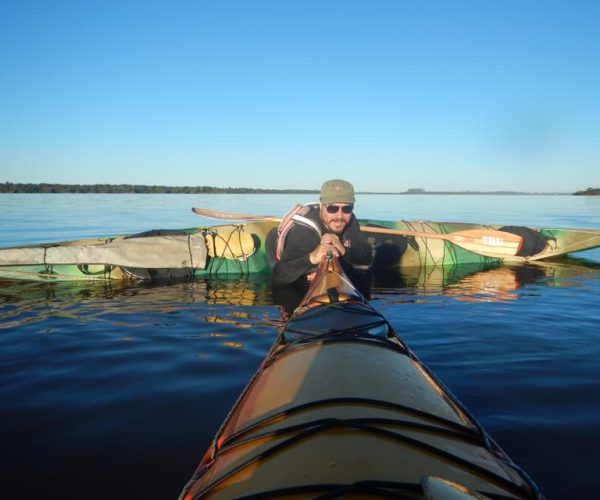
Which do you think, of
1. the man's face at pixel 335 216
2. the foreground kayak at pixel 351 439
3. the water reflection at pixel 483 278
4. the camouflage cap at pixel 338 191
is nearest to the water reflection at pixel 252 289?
the water reflection at pixel 483 278

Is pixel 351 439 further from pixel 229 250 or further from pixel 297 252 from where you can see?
pixel 229 250

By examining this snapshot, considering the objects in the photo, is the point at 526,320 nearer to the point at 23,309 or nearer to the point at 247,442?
the point at 247,442

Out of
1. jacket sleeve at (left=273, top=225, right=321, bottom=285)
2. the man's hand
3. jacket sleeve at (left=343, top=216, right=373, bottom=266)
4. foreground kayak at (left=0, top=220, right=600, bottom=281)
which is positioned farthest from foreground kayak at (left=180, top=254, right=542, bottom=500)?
foreground kayak at (left=0, top=220, right=600, bottom=281)

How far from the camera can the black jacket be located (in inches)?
267

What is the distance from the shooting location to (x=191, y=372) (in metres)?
3.93

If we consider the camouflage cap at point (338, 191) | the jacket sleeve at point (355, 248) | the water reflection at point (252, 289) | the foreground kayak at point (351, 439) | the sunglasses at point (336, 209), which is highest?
the camouflage cap at point (338, 191)

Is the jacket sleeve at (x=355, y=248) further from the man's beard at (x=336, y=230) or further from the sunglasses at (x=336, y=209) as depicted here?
the sunglasses at (x=336, y=209)

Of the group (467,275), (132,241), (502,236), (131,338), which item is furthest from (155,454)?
(502,236)

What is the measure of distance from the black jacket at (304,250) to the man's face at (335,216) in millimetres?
134

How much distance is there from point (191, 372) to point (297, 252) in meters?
3.32

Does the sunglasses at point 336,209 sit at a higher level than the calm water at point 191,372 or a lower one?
higher

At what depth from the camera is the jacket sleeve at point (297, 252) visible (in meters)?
6.76

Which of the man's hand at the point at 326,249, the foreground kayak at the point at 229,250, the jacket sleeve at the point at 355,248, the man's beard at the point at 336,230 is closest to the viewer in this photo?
the man's hand at the point at 326,249

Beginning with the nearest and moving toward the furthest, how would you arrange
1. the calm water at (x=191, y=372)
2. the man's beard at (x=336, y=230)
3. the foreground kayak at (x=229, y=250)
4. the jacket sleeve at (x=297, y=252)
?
the calm water at (x=191, y=372) → the jacket sleeve at (x=297, y=252) → the man's beard at (x=336, y=230) → the foreground kayak at (x=229, y=250)
